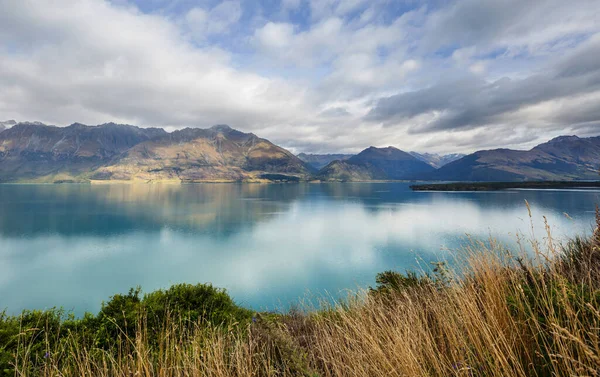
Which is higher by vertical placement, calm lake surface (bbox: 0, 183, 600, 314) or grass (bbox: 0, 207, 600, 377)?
grass (bbox: 0, 207, 600, 377)

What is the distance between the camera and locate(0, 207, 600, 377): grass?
2.40m

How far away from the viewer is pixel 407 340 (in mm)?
2713

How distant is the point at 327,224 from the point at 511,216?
108ft

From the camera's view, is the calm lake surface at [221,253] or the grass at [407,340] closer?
the grass at [407,340]

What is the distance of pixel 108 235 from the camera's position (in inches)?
1441

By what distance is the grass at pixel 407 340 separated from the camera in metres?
2.40

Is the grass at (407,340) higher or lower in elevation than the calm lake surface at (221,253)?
higher

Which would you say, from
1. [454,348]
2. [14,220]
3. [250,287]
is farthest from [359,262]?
[14,220]

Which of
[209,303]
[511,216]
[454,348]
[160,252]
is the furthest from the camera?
[511,216]

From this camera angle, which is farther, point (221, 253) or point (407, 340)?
point (221, 253)

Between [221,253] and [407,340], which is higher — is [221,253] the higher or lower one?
the lower one

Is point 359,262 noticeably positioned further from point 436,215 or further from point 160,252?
point 436,215

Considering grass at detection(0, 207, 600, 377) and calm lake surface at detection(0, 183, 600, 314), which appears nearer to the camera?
grass at detection(0, 207, 600, 377)

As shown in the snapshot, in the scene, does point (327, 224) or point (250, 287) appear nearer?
point (250, 287)
